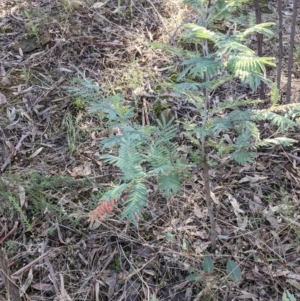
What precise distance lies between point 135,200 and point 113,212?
858mm

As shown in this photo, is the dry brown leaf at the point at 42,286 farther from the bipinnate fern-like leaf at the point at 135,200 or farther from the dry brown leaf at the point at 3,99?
the dry brown leaf at the point at 3,99

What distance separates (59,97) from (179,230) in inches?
50.6

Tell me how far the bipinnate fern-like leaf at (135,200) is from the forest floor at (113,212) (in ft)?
1.45

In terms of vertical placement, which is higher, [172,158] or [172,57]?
[172,158]

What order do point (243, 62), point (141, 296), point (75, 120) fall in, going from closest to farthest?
1. point (243, 62)
2. point (141, 296)
3. point (75, 120)

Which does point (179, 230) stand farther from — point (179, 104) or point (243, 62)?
point (243, 62)

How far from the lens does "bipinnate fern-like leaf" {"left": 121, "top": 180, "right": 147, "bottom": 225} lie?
4.13 ft

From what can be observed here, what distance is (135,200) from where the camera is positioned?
1271mm

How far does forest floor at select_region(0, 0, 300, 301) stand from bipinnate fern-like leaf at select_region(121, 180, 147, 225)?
44cm

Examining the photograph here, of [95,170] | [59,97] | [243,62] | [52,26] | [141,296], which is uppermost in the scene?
[243,62]

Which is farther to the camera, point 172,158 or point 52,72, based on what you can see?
point 52,72

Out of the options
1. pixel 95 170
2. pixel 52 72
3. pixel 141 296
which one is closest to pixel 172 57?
pixel 52 72

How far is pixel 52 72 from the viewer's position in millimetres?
2842

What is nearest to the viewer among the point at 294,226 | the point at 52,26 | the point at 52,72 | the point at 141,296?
the point at 141,296
